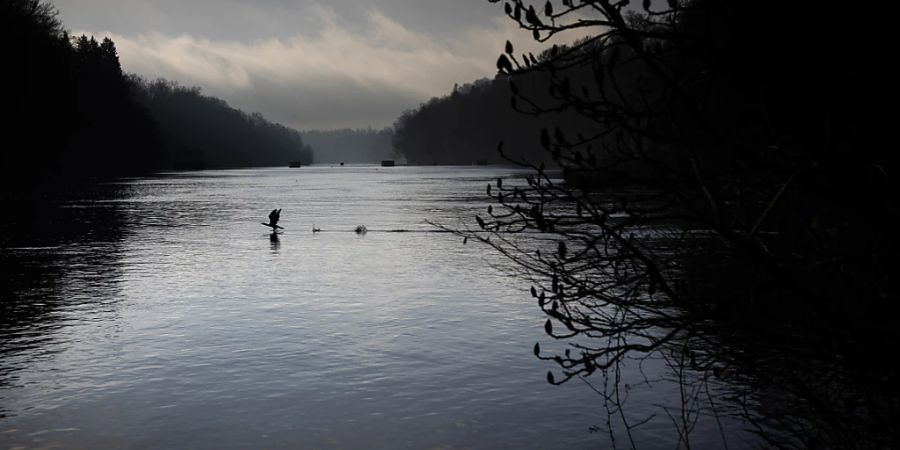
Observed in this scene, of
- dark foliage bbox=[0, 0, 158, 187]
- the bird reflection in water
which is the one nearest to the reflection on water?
the bird reflection in water

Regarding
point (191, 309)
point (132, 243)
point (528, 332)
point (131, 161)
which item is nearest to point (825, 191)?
point (528, 332)

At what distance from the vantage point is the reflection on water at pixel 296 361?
8781 millimetres

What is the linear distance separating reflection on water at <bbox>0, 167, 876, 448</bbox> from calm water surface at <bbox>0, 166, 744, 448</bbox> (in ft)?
0.12

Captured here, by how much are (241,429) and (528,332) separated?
5.94 meters

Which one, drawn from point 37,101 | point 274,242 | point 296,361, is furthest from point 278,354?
point 37,101

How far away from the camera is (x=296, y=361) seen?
11.7 metres

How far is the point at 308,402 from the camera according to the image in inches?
384

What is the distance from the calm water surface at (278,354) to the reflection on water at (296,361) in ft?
0.12

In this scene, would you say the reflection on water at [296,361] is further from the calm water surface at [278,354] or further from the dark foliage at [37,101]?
the dark foliage at [37,101]

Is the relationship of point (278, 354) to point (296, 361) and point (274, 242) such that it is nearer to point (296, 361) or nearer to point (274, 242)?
point (296, 361)

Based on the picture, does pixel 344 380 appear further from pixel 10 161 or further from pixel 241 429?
pixel 10 161

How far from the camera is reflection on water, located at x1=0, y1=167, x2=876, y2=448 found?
346 inches

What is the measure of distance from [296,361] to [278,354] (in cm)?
54

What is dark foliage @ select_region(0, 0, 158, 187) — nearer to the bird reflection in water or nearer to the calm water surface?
the bird reflection in water
